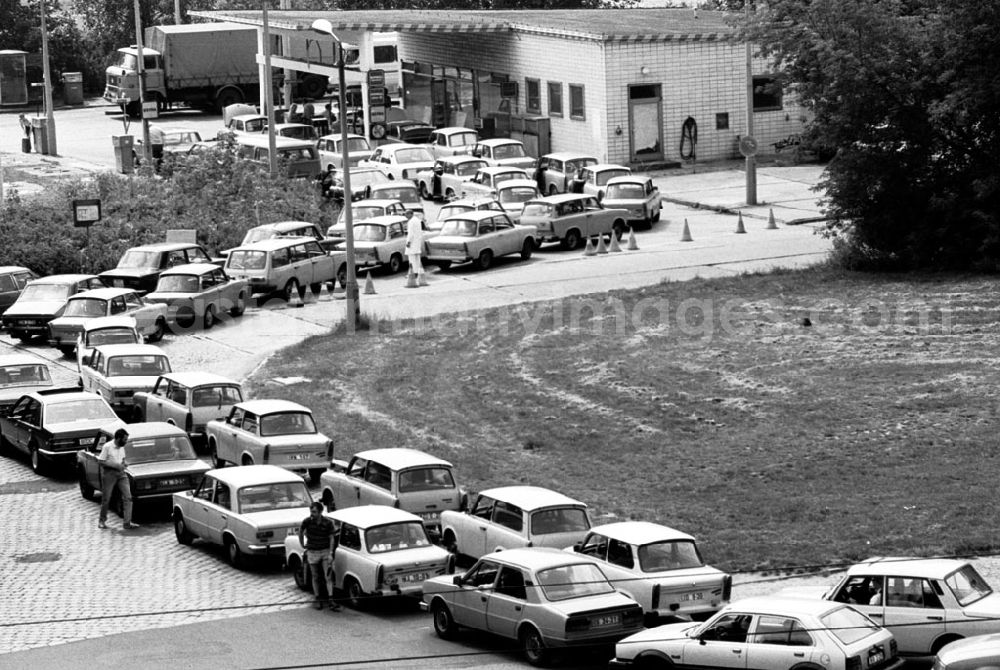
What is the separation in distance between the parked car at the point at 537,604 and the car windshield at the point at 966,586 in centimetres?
336

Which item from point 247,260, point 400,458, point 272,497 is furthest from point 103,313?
point 272,497

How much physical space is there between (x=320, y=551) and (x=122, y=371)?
1143 cm

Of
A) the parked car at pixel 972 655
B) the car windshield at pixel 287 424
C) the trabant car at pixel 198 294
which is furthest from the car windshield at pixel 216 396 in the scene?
the parked car at pixel 972 655

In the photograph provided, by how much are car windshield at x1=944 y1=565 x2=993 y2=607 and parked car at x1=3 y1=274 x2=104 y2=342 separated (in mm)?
23958

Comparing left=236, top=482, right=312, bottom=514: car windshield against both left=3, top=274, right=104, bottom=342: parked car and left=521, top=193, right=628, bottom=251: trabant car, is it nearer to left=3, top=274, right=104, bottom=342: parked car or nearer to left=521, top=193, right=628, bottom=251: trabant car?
left=3, top=274, right=104, bottom=342: parked car

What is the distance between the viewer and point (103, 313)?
3484cm

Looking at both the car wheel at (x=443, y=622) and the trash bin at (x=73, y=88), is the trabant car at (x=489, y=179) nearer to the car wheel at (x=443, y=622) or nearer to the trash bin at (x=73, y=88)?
the car wheel at (x=443, y=622)

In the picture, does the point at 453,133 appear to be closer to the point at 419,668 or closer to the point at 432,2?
the point at 432,2

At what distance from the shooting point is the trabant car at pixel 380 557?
1956 centimetres

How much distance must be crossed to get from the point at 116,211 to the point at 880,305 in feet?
72.1

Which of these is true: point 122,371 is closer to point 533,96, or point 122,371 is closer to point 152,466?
point 152,466

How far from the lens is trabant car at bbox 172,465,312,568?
21.4 meters

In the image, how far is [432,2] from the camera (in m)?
86.4

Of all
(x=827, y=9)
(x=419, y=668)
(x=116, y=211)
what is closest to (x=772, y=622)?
(x=419, y=668)
